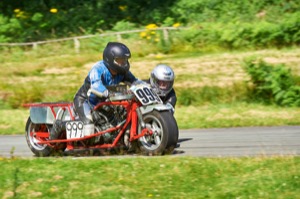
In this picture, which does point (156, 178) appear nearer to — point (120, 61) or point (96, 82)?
point (96, 82)

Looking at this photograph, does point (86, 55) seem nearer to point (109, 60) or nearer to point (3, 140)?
point (3, 140)

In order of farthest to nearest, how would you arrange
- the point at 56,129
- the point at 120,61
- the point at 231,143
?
1. the point at 231,143
2. the point at 56,129
3. the point at 120,61

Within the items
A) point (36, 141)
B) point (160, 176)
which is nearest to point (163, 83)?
point (36, 141)

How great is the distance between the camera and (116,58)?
41.8 ft

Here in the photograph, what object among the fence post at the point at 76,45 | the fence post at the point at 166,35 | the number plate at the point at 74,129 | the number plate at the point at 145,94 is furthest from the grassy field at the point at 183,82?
the number plate at the point at 145,94

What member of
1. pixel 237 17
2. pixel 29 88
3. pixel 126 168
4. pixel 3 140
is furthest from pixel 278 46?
pixel 126 168

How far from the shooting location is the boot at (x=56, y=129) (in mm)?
13258

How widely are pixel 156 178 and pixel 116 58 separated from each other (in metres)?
3.03

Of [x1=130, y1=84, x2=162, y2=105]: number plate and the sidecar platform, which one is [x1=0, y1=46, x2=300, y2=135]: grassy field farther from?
[x1=130, y1=84, x2=162, y2=105]: number plate

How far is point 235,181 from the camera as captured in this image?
9844 millimetres

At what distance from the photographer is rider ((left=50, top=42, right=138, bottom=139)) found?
12.7 meters

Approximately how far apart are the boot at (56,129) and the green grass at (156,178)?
193 centimetres

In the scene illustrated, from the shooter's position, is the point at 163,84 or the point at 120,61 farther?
the point at 163,84

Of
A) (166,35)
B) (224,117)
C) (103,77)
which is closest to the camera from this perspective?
(103,77)
